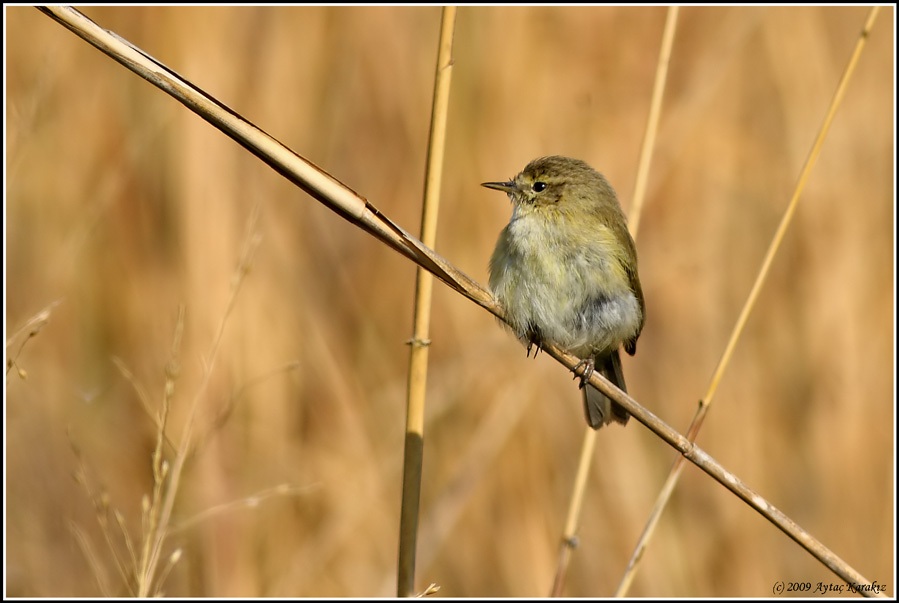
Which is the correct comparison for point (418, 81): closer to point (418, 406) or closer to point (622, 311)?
point (622, 311)

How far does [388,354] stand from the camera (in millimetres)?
4312

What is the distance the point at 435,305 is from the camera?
4.08m

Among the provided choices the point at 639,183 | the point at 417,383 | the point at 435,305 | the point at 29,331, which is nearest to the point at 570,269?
the point at 639,183

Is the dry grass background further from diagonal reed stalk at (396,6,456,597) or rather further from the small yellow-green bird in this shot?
diagonal reed stalk at (396,6,456,597)

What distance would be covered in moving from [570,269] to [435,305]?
1.31 m

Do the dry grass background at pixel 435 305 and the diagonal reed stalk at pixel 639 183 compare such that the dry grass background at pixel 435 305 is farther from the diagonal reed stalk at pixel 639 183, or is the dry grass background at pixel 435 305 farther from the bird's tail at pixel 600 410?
the diagonal reed stalk at pixel 639 183

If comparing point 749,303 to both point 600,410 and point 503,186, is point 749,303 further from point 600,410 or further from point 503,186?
point 503,186

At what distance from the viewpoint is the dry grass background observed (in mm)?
3842

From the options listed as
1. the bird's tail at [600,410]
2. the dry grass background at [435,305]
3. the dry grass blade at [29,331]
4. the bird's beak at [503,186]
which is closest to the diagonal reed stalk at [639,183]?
the bird's tail at [600,410]

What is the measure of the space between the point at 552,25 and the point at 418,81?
67 cm

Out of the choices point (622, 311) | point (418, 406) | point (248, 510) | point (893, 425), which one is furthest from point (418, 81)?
point (893, 425)

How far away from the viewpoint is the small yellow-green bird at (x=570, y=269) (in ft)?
9.21

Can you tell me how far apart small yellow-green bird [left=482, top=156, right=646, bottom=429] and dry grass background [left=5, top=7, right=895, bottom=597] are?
69 centimetres

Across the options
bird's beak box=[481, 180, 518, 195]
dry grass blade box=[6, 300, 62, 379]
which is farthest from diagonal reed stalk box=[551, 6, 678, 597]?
dry grass blade box=[6, 300, 62, 379]
